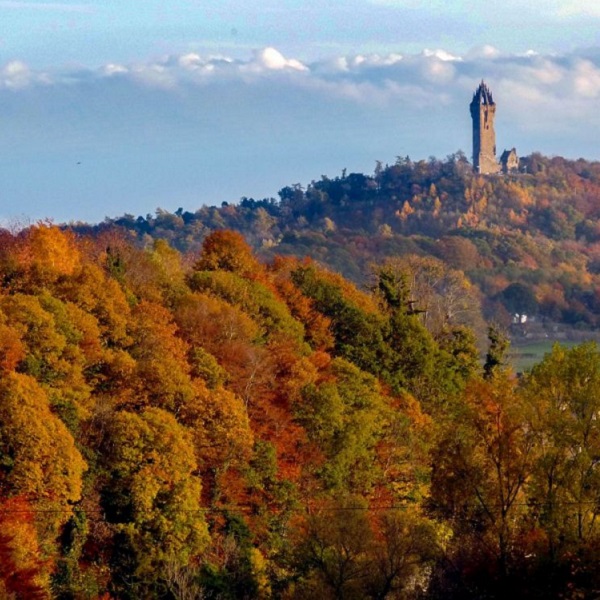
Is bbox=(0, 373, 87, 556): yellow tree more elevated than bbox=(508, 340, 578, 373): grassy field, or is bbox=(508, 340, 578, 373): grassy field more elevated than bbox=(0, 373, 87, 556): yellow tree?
bbox=(0, 373, 87, 556): yellow tree

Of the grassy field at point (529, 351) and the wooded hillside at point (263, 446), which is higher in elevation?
the wooded hillside at point (263, 446)

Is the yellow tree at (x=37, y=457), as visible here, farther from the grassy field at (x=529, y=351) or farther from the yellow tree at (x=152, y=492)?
the grassy field at (x=529, y=351)

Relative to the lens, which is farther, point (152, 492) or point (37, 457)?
point (152, 492)

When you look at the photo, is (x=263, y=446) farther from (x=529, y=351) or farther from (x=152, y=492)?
(x=529, y=351)

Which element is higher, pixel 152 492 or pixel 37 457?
pixel 37 457

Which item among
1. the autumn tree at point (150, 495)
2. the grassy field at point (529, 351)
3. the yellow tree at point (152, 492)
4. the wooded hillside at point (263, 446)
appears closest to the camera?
the wooded hillside at point (263, 446)

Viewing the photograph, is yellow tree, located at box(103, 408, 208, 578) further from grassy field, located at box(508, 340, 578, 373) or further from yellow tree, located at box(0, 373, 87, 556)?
grassy field, located at box(508, 340, 578, 373)

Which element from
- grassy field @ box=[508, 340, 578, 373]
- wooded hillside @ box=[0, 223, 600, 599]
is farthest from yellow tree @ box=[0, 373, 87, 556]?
grassy field @ box=[508, 340, 578, 373]

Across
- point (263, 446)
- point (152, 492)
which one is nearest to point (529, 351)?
point (263, 446)

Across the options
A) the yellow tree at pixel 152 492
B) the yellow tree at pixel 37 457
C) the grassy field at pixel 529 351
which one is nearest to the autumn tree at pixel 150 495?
the yellow tree at pixel 152 492

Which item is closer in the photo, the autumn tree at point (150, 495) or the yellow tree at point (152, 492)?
the autumn tree at point (150, 495)

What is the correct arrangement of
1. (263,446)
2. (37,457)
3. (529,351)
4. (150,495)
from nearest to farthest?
(37,457) < (150,495) < (263,446) < (529,351)

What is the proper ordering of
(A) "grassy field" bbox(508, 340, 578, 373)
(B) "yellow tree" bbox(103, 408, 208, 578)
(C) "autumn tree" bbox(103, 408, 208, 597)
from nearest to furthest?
1. (C) "autumn tree" bbox(103, 408, 208, 597)
2. (B) "yellow tree" bbox(103, 408, 208, 578)
3. (A) "grassy field" bbox(508, 340, 578, 373)

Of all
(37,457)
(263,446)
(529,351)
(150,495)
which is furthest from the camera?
(529,351)
